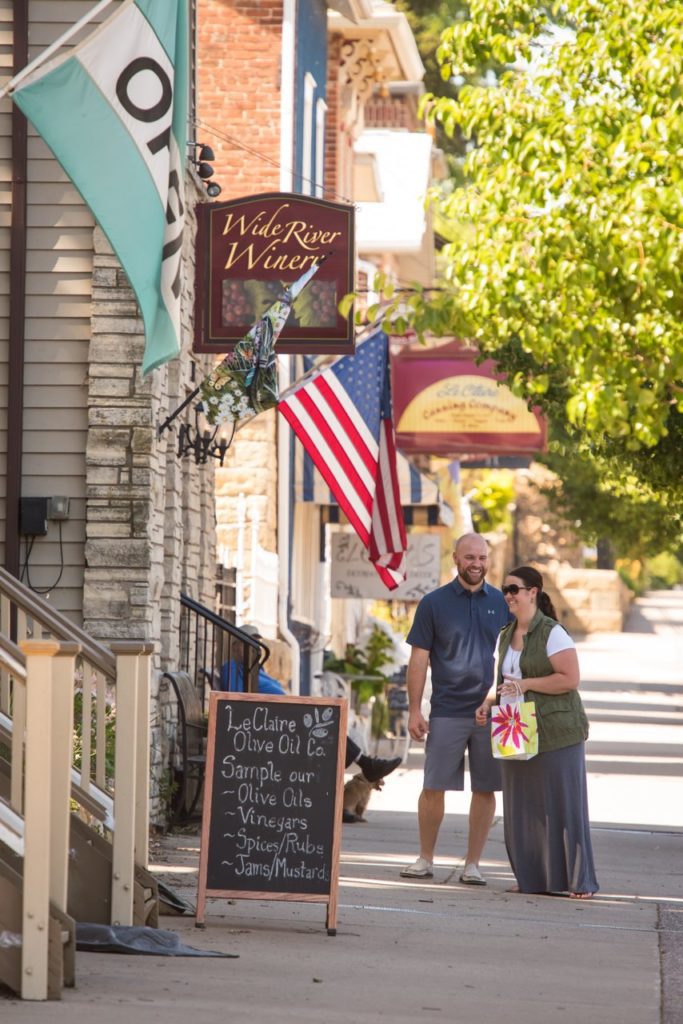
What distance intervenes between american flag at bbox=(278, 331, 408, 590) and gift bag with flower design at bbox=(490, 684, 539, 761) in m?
4.76

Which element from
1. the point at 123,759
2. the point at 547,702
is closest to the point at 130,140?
the point at 123,759

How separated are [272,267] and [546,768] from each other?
4.25 m

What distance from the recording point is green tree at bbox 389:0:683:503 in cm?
856

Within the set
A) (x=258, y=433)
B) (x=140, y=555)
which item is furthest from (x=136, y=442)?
(x=258, y=433)

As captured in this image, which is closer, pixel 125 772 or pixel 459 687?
pixel 125 772

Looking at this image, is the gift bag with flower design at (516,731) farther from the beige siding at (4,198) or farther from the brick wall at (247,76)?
the brick wall at (247,76)

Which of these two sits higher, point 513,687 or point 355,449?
point 355,449

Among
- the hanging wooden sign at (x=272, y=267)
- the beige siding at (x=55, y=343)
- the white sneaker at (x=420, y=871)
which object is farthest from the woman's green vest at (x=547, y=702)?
the hanging wooden sign at (x=272, y=267)

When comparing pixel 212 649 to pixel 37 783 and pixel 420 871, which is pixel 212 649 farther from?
pixel 37 783

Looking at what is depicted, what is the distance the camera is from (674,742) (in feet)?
69.8

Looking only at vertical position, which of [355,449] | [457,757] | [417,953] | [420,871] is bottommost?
[420,871]

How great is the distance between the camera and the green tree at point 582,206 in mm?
8562

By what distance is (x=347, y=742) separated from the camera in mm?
11719

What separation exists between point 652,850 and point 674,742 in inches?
375
